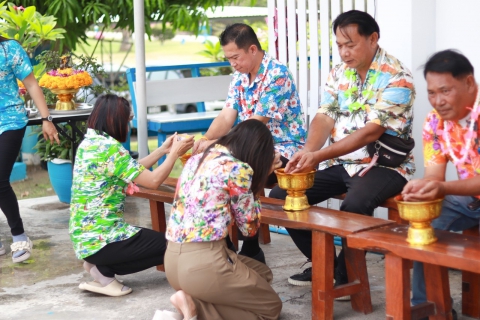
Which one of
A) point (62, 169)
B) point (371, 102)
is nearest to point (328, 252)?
point (371, 102)

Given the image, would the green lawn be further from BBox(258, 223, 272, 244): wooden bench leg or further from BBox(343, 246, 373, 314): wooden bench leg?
BBox(343, 246, 373, 314): wooden bench leg

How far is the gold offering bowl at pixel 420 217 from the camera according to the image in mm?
3326

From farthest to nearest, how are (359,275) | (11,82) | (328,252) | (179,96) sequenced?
(179,96), (11,82), (359,275), (328,252)

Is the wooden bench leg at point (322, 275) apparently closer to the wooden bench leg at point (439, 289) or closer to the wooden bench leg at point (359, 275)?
the wooden bench leg at point (359, 275)

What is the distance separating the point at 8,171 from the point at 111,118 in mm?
1376

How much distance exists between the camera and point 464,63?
11.5 ft

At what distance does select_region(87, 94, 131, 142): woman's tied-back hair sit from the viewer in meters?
4.52

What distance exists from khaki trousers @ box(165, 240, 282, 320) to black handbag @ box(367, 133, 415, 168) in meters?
1.08

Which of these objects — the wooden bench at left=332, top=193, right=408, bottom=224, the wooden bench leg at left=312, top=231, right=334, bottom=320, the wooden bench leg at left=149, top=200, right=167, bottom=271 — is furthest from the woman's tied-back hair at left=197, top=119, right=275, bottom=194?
the wooden bench leg at left=149, top=200, right=167, bottom=271

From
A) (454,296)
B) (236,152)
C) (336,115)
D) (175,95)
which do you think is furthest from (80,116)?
(454,296)

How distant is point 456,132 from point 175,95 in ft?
16.7

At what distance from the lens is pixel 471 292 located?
13.6 ft

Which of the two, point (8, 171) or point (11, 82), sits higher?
point (11, 82)

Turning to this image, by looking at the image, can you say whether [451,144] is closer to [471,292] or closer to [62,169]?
[471,292]
